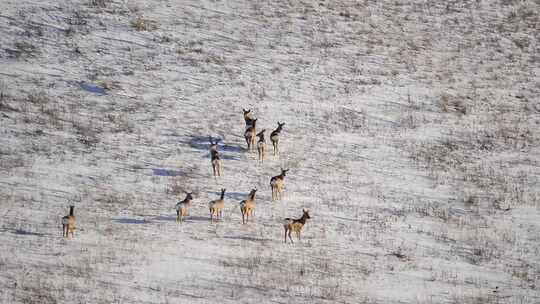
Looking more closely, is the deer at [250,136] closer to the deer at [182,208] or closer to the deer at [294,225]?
the deer at [182,208]

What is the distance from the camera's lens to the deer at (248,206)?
22.8m

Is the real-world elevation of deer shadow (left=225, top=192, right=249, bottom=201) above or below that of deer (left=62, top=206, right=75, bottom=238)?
above

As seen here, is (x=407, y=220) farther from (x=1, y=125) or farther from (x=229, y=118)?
(x=1, y=125)

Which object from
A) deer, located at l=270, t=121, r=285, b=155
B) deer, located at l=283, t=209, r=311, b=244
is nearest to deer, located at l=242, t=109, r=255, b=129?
deer, located at l=270, t=121, r=285, b=155

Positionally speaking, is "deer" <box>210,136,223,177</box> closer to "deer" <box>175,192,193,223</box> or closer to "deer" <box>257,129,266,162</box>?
"deer" <box>257,129,266,162</box>

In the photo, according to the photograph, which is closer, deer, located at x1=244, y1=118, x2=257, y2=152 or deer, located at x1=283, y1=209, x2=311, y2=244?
deer, located at x1=283, y1=209, x2=311, y2=244

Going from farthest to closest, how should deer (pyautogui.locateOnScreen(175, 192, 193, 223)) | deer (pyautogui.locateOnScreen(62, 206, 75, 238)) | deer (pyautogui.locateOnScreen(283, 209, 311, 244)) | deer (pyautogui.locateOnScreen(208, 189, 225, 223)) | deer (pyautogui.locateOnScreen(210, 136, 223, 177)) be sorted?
1. deer (pyautogui.locateOnScreen(210, 136, 223, 177))
2. deer (pyautogui.locateOnScreen(208, 189, 225, 223))
3. deer (pyautogui.locateOnScreen(175, 192, 193, 223))
4. deer (pyautogui.locateOnScreen(283, 209, 311, 244))
5. deer (pyautogui.locateOnScreen(62, 206, 75, 238))

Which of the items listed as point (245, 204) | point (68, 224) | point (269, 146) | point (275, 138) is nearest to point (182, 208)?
point (245, 204)

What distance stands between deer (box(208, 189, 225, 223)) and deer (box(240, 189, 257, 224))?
2.21ft

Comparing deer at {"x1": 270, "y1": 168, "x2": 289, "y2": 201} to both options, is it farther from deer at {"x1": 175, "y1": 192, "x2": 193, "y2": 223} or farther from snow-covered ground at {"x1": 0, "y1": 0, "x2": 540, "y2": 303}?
deer at {"x1": 175, "y1": 192, "x2": 193, "y2": 223}

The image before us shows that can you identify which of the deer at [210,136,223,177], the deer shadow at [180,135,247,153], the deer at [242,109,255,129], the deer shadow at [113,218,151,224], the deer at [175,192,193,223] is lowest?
the deer shadow at [113,218,151,224]

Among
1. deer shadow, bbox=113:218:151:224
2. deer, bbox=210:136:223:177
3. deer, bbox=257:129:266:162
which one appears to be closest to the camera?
deer shadow, bbox=113:218:151:224

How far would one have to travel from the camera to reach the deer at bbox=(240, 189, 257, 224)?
2278cm

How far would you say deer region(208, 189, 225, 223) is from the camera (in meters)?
22.7
